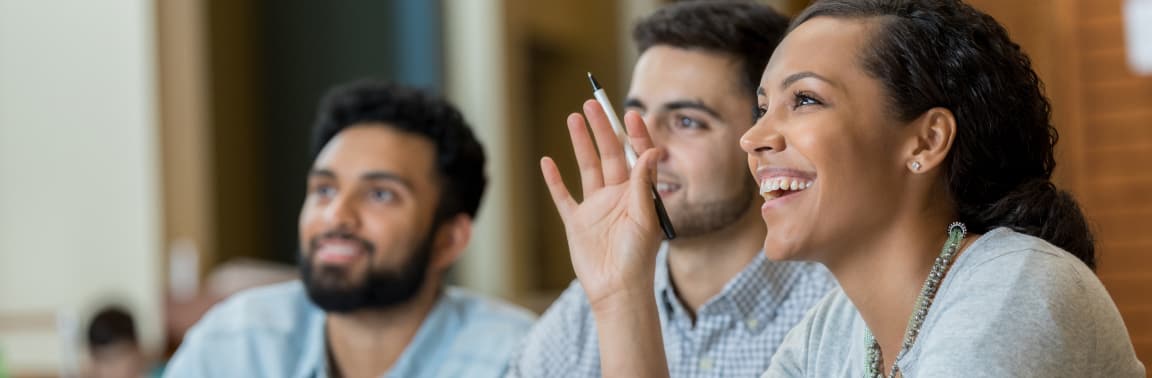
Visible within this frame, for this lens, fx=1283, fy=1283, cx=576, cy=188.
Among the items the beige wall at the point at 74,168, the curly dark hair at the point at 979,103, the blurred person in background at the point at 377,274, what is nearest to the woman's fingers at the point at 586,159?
the curly dark hair at the point at 979,103

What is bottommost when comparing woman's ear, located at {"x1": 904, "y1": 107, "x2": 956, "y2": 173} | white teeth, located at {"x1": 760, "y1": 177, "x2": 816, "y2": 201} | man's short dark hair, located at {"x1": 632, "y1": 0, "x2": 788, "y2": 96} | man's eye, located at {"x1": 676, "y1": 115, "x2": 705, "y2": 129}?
man's eye, located at {"x1": 676, "y1": 115, "x2": 705, "y2": 129}

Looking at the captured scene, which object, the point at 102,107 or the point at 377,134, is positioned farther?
the point at 102,107

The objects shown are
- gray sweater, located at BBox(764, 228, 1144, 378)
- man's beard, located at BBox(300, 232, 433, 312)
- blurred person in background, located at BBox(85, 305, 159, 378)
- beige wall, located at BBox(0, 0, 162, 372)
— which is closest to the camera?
gray sweater, located at BBox(764, 228, 1144, 378)

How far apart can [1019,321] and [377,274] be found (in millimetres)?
1435

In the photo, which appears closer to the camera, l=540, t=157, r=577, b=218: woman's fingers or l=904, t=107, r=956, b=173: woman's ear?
l=904, t=107, r=956, b=173: woman's ear

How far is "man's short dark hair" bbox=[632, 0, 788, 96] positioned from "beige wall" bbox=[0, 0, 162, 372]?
3.08m

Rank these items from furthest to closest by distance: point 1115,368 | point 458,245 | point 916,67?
point 458,245 < point 916,67 < point 1115,368

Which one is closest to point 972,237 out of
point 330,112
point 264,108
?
point 330,112

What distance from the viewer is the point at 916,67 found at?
4.13 ft

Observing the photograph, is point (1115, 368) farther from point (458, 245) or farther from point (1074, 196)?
point (458, 245)

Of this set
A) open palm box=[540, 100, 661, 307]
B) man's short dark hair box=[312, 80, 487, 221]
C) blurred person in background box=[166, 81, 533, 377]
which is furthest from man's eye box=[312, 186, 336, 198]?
open palm box=[540, 100, 661, 307]

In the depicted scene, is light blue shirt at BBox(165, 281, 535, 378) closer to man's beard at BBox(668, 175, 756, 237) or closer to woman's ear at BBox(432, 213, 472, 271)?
woman's ear at BBox(432, 213, 472, 271)

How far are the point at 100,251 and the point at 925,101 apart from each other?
4091 millimetres

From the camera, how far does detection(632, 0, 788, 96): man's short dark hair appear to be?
1983mm
